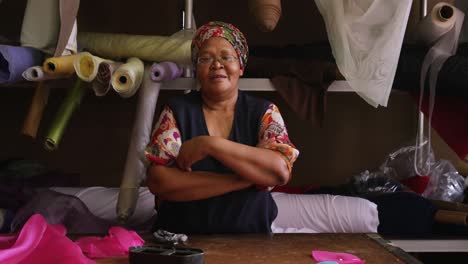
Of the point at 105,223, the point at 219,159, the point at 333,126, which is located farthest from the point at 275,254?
the point at 333,126

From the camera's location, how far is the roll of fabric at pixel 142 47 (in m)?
1.71

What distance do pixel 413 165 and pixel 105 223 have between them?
1031 mm

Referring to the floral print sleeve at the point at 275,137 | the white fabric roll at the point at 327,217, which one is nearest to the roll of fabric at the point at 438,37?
the white fabric roll at the point at 327,217

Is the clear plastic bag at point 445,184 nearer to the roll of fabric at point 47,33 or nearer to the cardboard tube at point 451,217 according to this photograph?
the cardboard tube at point 451,217

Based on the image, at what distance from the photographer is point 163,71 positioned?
167cm

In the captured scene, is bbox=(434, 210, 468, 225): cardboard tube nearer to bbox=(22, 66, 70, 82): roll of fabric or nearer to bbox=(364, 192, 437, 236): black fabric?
bbox=(364, 192, 437, 236): black fabric

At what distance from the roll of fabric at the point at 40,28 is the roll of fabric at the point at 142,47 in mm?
156

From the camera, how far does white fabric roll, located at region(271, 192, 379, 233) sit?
5.51ft

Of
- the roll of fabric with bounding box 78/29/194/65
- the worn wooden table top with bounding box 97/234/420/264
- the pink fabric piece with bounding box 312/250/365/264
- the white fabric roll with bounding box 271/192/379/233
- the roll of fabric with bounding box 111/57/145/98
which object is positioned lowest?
the white fabric roll with bounding box 271/192/379/233

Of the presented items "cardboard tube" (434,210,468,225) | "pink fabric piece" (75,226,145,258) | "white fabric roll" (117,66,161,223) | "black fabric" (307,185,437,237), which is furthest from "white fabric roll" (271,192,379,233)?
"pink fabric piece" (75,226,145,258)

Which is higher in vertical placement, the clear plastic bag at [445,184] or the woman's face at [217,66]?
the woman's face at [217,66]

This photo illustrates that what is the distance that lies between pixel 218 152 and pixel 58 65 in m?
0.59

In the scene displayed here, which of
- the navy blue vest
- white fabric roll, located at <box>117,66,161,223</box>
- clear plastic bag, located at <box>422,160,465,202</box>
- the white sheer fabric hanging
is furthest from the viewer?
clear plastic bag, located at <box>422,160,465,202</box>

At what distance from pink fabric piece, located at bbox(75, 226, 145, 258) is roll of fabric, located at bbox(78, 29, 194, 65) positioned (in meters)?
0.68
